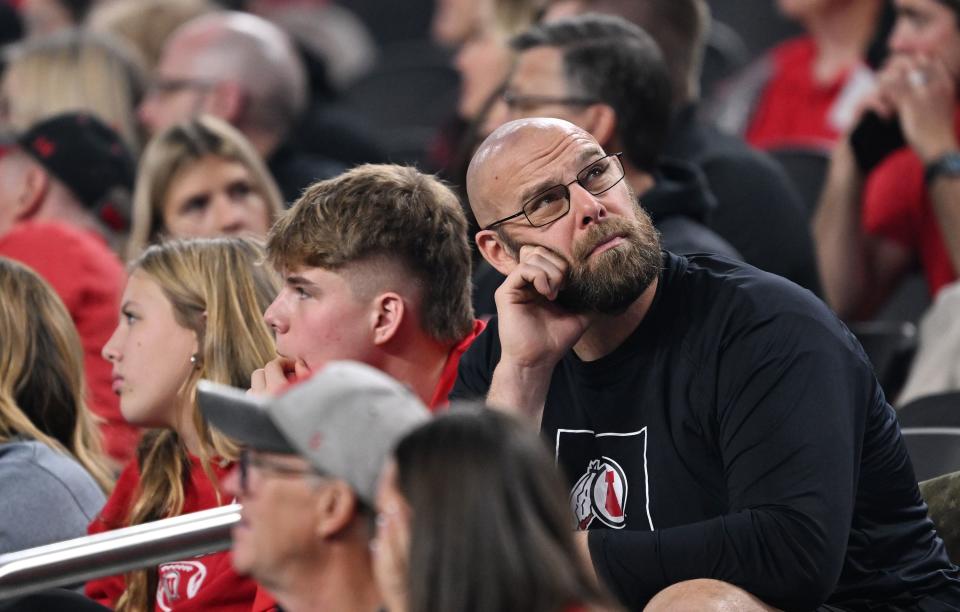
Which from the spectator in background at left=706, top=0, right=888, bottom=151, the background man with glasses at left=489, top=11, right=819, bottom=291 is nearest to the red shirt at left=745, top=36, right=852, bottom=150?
the spectator in background at left=706, top=0, right=888, bottom=151

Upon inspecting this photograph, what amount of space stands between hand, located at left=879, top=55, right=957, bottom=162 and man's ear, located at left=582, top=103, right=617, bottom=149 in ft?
4.44

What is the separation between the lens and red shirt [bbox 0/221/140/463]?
4871 millimetres

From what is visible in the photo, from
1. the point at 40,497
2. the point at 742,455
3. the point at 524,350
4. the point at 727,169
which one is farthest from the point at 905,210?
the point at 40,497

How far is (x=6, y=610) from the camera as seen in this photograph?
2.75m

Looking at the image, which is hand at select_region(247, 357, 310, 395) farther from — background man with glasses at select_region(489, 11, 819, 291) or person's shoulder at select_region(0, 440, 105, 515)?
background man with glasses at select_region(489, 11, 819, 291)

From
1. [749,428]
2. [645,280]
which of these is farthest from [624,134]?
[749,428]

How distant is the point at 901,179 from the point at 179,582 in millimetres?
3146

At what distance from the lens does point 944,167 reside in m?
5.09

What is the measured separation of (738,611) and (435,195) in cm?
119

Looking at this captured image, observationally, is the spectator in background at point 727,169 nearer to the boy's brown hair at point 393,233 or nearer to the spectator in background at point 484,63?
the spectator in background at point 484,63

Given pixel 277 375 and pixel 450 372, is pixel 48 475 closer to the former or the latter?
pixel 277 375

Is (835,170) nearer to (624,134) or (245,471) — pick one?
(624,134)

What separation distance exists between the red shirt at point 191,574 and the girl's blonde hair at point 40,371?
26 centimetres

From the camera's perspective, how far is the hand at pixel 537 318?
308cm
